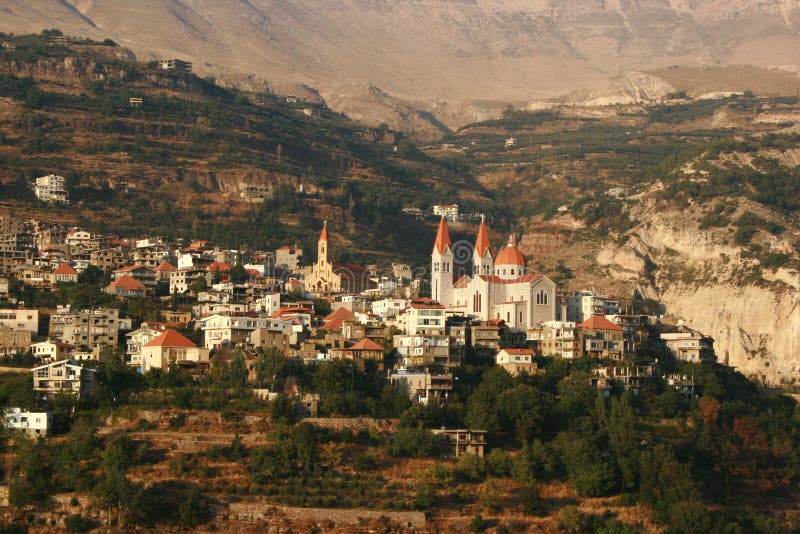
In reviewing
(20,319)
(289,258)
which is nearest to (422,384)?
(20,319)

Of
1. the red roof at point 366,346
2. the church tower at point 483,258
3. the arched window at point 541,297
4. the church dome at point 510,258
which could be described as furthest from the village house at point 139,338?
the church tower at point 483,258

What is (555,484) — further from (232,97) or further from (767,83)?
(767,83)

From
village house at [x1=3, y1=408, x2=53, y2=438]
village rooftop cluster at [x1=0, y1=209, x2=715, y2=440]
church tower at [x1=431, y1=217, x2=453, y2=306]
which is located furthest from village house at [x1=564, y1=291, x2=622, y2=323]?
village house at [x1=3, y1=408, x2=53, y2=438]

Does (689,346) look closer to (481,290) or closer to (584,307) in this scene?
(584,307)

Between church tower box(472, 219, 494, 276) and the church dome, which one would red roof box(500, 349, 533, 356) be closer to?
the church dome

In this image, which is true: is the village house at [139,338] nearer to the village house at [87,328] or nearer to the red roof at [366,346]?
the village house at [87,328]

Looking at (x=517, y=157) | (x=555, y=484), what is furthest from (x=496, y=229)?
(x=555, y=484)
